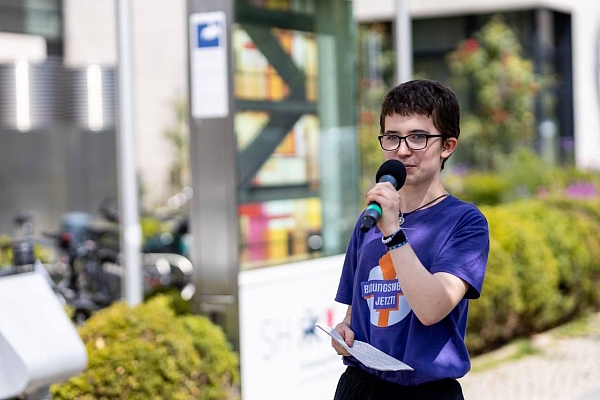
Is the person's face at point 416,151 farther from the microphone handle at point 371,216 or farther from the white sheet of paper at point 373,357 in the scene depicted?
the white sheet of paper at point 373,357

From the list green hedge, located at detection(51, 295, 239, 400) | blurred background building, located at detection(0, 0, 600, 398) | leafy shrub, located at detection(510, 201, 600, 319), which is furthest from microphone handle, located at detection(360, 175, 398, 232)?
leafy shrub, located at detection(510, 201, 600, 319)

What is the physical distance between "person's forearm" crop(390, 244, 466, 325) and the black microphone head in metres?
0.18

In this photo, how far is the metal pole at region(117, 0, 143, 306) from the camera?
6.04 meters

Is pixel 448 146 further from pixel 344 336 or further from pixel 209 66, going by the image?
pixel 209 66

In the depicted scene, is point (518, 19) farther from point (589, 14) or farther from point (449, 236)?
point (449, 236)

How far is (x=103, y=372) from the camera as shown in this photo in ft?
17.0

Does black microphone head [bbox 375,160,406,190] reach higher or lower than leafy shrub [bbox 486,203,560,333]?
higher

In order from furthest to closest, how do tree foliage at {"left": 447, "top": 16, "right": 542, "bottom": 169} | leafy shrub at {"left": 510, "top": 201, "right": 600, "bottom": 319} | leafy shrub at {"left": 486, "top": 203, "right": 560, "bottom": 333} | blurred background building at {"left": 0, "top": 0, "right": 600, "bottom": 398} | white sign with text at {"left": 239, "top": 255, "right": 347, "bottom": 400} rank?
tree foliage at {"left": 447, "top": 16, "right": 542, "bottom": 169}, leafy shrub at {"left": 510, "top": 201, "right": 600, "bottom": 319}, leafy shrub at {"left": 486, "top": 203, "right": 560, "bottom": 333}, blurred background building at {"left": 0, "top": 0, "right": 600, "bottom": 398}, white sign with text at {"left": 239, "top": 255, "right": 347, "bottom": 400}

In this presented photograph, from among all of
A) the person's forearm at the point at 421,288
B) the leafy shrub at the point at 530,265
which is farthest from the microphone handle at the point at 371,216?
the leafy shrub at the point at 530,265

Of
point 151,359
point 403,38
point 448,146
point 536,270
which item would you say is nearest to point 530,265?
point 536,270

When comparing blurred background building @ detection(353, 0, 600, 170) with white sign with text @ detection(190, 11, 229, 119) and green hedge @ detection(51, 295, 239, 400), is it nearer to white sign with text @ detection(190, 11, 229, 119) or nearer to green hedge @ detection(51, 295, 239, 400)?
white sign with text @ detection(190, 11, 229, 119)

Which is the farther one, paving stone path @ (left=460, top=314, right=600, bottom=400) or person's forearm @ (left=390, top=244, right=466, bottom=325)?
paving stone path @ (left=460, top=314, right=600, bottom=400)

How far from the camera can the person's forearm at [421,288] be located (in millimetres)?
2574

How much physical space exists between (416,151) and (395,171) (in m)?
0.13
